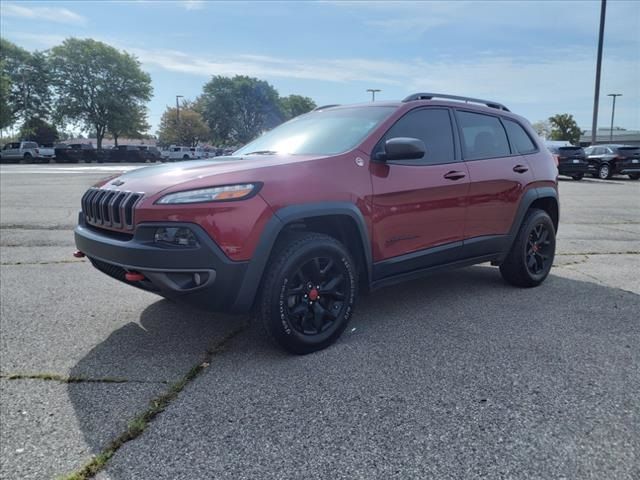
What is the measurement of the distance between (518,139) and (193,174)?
11.0ft

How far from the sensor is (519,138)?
4.92 m

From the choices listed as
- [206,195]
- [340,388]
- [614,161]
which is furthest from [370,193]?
[614,161]

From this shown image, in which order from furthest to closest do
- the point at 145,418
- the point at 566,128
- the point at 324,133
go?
1. the point at 566,128
2. the point at 324,133
3. the point at 145,418

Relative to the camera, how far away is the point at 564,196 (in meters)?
14.9

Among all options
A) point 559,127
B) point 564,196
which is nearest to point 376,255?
point 564,196

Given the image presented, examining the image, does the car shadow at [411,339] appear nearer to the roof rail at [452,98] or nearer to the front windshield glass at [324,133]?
the front windshield glass at [324,133]

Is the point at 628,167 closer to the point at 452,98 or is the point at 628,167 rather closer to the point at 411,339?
the point at 452,98

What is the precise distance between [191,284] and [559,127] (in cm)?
7803

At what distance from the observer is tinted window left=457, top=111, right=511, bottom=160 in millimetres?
4324

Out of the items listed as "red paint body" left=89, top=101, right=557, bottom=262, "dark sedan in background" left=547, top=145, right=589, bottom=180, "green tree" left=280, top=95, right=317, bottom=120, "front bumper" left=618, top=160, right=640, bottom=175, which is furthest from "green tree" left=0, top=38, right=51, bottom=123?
"red paint body" left=89, top=101, right=557, bottom=262

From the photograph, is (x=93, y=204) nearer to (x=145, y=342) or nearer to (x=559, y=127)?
(x=145, y=342)

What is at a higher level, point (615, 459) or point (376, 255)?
point (376, 255)

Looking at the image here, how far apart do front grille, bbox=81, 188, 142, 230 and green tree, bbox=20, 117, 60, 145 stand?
65.6 meters

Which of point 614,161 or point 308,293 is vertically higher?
point 614,161
